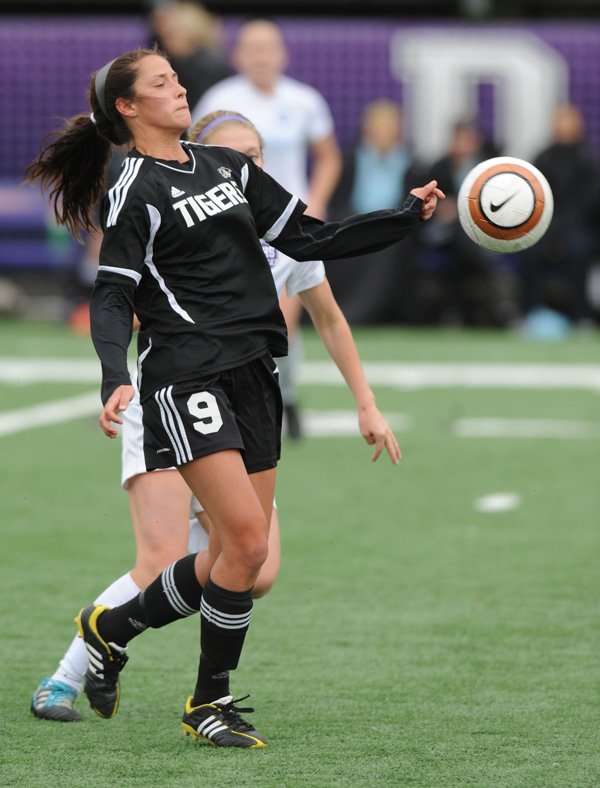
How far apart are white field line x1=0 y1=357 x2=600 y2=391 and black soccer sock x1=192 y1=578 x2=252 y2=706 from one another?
8707 millimetres

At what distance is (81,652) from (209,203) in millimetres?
1482

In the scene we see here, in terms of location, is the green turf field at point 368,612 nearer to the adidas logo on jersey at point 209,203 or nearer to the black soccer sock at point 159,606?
the black soccer sock at point 159,606

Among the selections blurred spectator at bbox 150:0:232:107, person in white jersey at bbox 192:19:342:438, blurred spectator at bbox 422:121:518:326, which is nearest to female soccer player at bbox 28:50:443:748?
person in white jersey at bbox 192:19:342:438

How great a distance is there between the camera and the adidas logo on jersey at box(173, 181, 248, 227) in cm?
447

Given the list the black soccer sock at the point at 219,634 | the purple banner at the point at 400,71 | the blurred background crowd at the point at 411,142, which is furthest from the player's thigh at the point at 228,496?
the purple banner at the point at 400,71

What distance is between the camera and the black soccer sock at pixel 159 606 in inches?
184

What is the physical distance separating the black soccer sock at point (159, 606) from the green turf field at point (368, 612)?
29 centimetres

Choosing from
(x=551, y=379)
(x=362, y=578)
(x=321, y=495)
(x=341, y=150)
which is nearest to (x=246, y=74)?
(x=321, y=495)

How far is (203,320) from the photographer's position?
4.48 metres

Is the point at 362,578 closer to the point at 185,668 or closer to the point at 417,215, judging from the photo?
the point at 185,668

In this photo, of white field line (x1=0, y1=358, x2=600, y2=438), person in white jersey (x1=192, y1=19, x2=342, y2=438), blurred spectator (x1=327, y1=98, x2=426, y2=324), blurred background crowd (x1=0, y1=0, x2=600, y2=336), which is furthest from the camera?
blurred background crowd (x1=0, y1=0, x2=600, y2=336)

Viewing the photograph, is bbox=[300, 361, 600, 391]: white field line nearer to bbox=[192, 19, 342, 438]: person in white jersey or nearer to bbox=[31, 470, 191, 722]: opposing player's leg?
bbox=[192, 19, 342, 438]: person in white jersey

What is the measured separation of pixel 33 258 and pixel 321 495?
36.2 feet

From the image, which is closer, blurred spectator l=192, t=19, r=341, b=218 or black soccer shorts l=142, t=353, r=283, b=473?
black soccer shorts l=142, t=353, r=283, b=473
